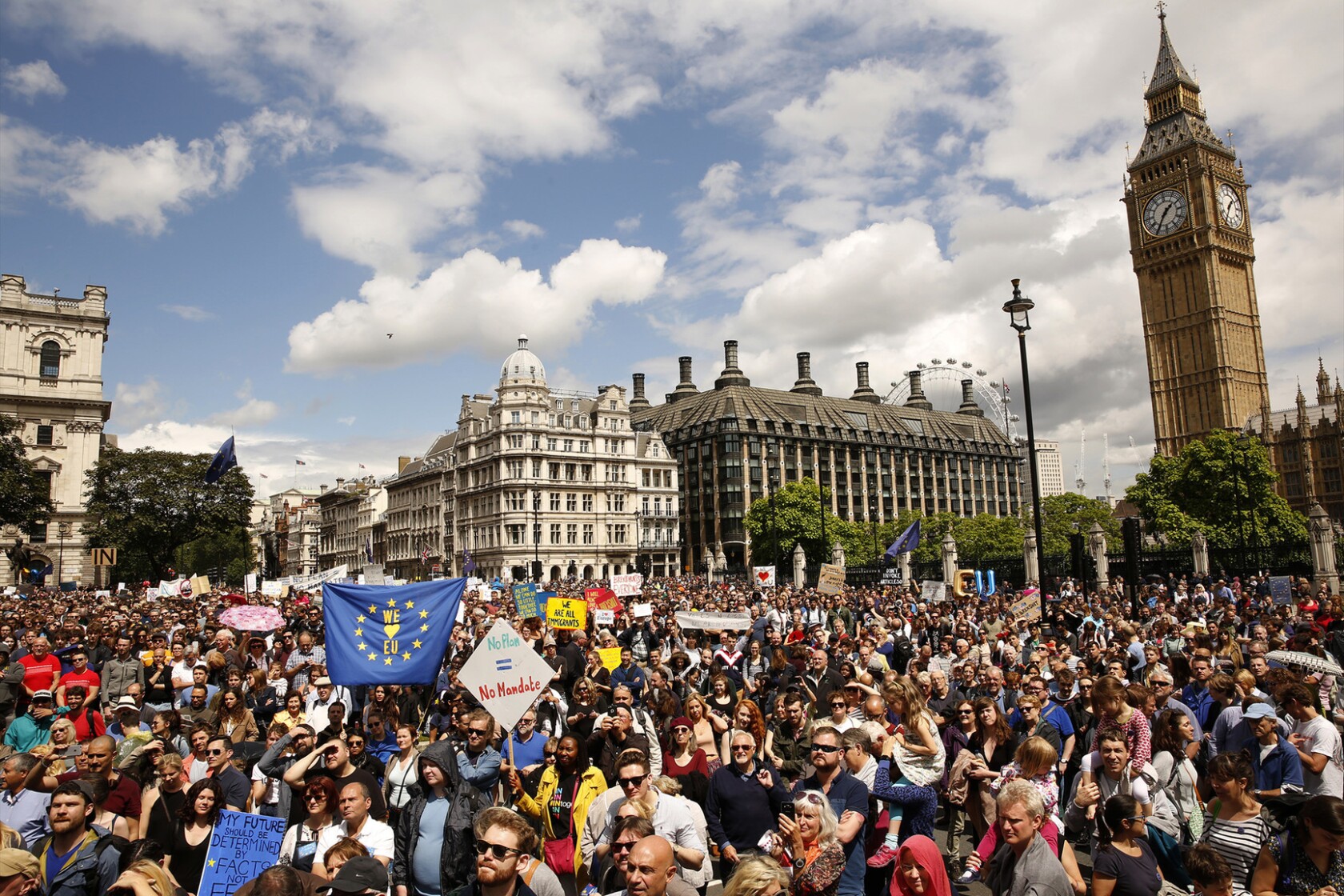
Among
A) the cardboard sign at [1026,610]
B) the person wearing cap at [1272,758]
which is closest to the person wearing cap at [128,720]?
the person wearing cap at [1272,758]

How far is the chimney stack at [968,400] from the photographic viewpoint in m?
139

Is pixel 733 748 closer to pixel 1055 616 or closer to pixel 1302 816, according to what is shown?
pixel 1302 816

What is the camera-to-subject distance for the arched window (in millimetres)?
61438

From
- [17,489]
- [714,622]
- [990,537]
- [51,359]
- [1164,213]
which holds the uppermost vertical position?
[1164,213]

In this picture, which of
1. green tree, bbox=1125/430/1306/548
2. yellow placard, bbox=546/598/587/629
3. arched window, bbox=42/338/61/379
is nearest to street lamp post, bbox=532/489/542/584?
arched window, bbox=42/338/61/379

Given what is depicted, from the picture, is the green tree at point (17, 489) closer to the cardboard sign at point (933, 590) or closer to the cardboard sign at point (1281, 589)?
the cardboard sign at point (933, 590)

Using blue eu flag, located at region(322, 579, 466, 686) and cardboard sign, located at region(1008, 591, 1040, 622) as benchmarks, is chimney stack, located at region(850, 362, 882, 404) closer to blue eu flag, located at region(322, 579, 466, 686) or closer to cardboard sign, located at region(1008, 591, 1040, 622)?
cardboard sign, located at region(1008, 591, 1040, 622)

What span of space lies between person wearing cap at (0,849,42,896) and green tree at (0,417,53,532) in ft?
169

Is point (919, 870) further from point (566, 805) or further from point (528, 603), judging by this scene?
point (528, 603)

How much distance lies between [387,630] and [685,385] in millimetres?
104411

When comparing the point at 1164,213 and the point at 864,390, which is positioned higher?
the point at 1164,213

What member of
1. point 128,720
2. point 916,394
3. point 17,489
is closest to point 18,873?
point 128,720

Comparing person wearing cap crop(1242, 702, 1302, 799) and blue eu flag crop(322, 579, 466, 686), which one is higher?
blue eu flag crop(322, 579, 466, 686)

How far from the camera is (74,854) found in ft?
18.7
